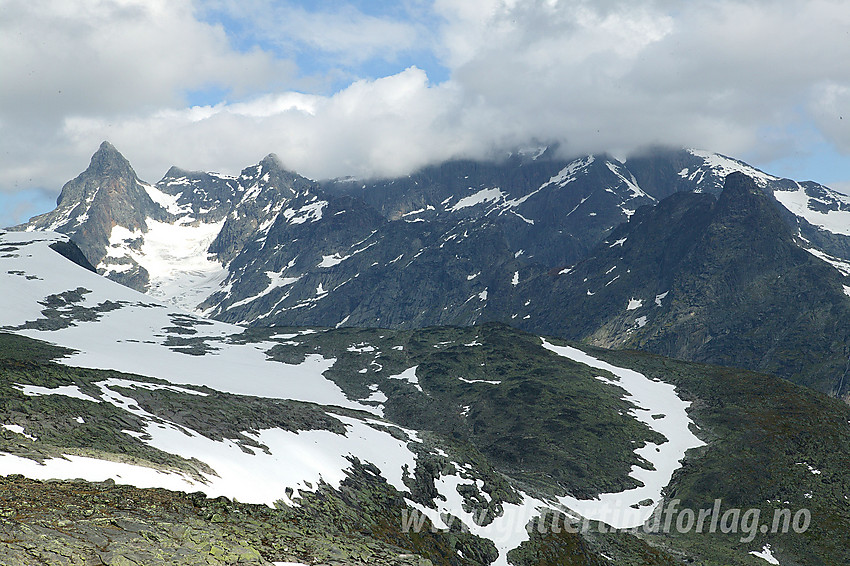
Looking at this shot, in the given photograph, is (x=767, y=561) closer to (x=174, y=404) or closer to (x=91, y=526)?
(x=174, y=404)

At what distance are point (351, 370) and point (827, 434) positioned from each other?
114142 millimetres

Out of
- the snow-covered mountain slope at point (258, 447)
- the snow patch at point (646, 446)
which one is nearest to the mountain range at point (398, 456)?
the snow-covered mountain slope at point (258, 447)

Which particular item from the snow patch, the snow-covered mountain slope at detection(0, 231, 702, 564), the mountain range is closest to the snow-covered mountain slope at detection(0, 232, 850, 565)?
the snow-covered mountain slope at detection(0, 231, 702, 564)

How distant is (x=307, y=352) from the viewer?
193 metres

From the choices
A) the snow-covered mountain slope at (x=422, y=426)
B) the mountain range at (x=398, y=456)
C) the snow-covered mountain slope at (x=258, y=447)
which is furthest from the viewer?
the snow-covered mountain slope at (x=422, y=426)

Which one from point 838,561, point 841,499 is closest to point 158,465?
point 838,561

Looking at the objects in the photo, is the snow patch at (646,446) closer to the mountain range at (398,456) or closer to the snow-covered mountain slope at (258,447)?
the snow-covered mountain slope at (258,447)

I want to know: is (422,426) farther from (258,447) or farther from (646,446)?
(258,447)

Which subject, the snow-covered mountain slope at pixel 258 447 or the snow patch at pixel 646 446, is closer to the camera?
the snow-covered mountain slope at pixel 258 447

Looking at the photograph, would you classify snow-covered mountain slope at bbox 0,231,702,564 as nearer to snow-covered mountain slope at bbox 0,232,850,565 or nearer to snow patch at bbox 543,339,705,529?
snow-covered mountain slope at bbox 0,232,850,565

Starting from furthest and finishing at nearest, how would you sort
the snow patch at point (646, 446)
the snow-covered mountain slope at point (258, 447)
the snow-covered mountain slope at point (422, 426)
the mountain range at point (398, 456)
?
the snow patch at point (646, 446) → the snow-covered mountain slope at point (422, 426) → the snow-covered mountain slope at point (258, 447) → the mountain range at point (398, 456)

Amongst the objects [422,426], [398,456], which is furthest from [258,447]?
[422,426]

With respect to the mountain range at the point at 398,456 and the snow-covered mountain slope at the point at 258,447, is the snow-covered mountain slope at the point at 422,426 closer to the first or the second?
the snow-covered mountain slope at the point at 258,447

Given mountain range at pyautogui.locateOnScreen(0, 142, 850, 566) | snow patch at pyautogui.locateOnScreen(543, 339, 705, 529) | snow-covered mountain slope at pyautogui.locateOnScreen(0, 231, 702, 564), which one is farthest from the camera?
snow patch at pyautogui.locateOnScreen(543, 339, 705, 529)
